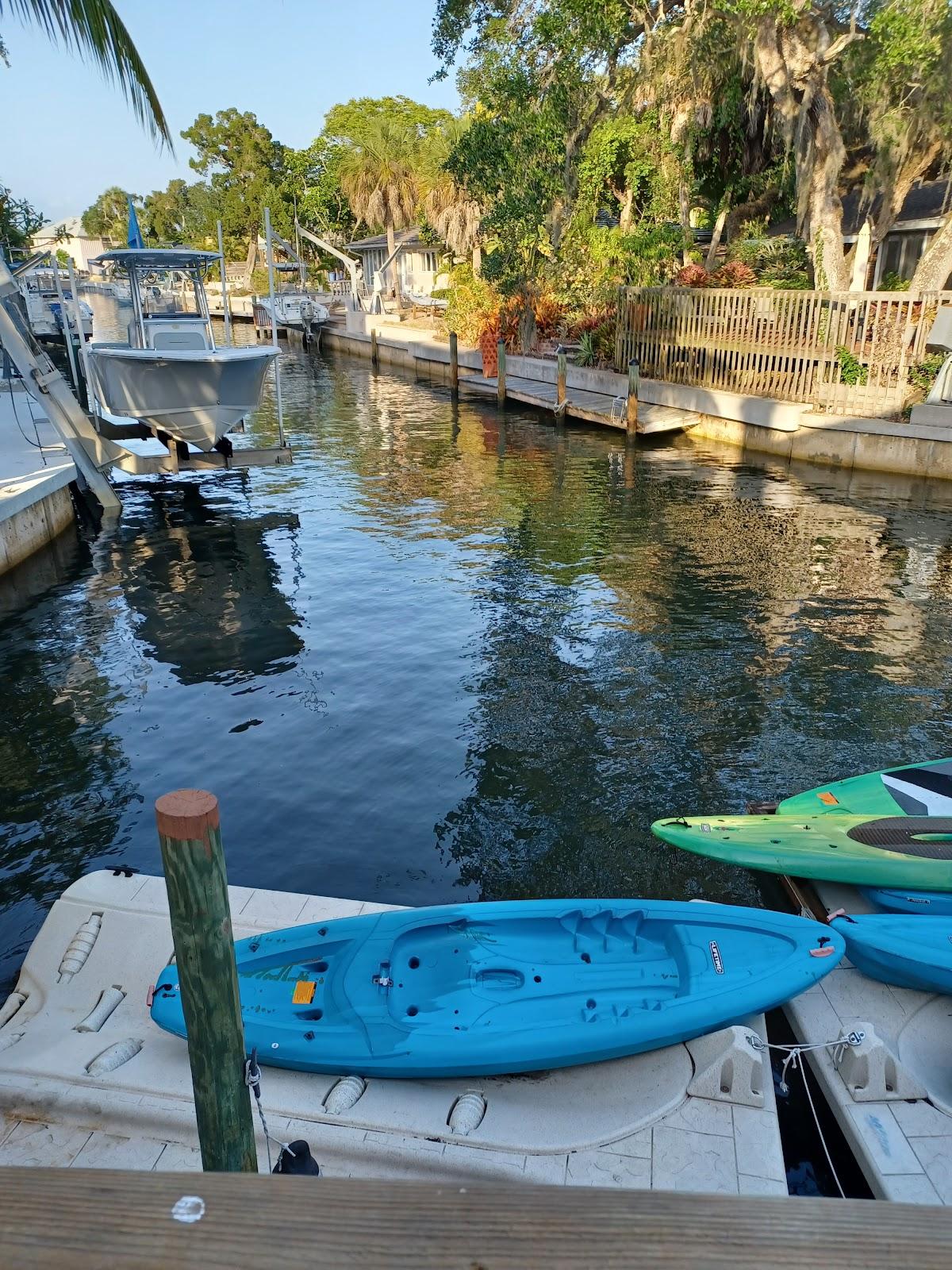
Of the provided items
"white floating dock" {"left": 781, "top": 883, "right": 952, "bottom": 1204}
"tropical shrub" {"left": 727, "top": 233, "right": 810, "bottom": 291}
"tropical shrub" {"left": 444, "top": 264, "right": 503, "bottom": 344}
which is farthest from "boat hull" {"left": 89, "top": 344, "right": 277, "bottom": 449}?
"tropical shrub" {"left": 444, "top": 264, "right": 503, "bottom": 344}

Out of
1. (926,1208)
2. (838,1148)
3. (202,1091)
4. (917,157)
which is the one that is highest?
(917,157)

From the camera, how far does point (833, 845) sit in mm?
6602

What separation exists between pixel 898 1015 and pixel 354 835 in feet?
14.2

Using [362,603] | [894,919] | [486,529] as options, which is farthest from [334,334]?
[894,919]

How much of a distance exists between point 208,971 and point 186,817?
69 centimetres

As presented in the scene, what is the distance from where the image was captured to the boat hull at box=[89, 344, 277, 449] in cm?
1577

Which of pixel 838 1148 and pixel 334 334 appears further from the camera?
pixel 334 334

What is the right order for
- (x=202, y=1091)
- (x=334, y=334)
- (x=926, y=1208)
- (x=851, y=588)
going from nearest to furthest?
1. (x=926, y=1208)
2. (x=202, y=1091)
3. (x=851, y=588)
4. (x=334, y=334)

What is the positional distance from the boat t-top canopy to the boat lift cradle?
1897 mm

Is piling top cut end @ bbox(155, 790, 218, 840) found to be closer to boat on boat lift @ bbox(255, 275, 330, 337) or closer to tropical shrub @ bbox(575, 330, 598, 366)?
tropical shrub @ bbox(575, 330, 598, 366)

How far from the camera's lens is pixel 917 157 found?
2453 centimetres

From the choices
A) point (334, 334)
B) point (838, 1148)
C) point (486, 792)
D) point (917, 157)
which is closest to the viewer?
point (838, 1148)

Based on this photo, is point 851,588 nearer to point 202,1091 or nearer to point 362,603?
point 362,603

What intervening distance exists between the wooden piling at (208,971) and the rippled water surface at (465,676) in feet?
11.7
